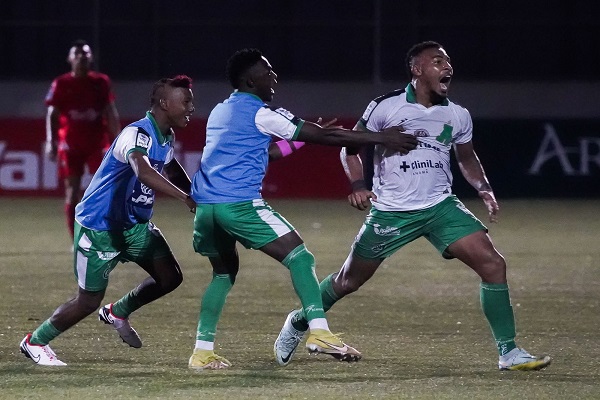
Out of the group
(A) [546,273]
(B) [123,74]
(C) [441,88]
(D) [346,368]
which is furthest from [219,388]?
(B) [123,74]

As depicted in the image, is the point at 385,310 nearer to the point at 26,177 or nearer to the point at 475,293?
the point at 475,293

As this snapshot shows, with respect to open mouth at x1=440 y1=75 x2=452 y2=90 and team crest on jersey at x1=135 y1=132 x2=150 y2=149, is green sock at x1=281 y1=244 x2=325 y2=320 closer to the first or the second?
team crest on jersey at x1=135 y1=132 x2=150 y2=149

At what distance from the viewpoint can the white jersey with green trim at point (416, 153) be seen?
764 centimetres

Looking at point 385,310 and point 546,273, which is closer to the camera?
point 385,310

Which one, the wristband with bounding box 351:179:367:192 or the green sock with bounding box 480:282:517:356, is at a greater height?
the wristband with bounding box 351:179:367:192

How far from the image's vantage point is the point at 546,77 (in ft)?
95.7

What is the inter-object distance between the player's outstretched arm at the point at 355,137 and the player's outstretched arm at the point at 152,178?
27.9 inches

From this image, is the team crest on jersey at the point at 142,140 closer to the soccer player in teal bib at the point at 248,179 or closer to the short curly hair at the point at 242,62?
the soccer player in teal bib at the point at 248,179

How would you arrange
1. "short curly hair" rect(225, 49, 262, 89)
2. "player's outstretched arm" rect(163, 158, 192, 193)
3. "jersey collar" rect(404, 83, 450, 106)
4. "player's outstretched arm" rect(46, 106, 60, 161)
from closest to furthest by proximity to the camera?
"short curly hair" rect(225, 49, 262, 89), "jersey collar" rect(404, 83, 450, 106), "player's outstretched arm" rect(163, 158, 192, 193), "player's outstretched arm" rect(46, 106, 60, 161)

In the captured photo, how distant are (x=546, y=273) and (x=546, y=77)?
17.2 metres

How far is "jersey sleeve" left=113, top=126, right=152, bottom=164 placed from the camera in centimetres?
723

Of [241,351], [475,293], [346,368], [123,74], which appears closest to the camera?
[346,368]

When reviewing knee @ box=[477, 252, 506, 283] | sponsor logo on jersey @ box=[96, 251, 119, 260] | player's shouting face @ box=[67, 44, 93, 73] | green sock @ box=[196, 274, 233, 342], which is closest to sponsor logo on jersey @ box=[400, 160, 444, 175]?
knee @ box=[477, 252, 506, 283]

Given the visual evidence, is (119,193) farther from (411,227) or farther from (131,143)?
(411,227)
